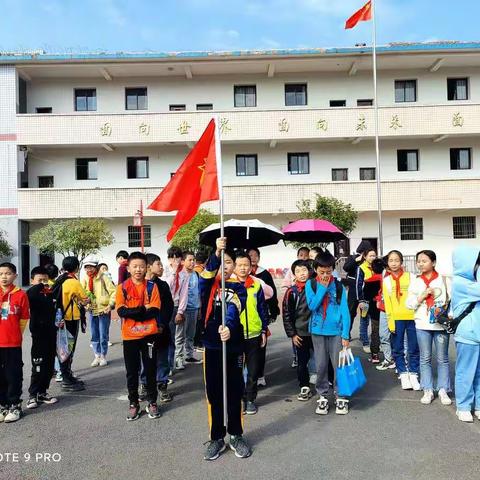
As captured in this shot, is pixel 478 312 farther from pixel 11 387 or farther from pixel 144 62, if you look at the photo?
pixel 144 62

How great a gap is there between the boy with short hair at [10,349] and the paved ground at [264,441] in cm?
20

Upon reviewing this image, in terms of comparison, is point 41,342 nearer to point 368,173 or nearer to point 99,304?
point 99,304

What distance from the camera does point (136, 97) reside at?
76.9 feet

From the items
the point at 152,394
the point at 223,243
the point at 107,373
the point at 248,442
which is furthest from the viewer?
the point at 107,373

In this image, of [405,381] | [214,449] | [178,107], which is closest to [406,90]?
[178,107]

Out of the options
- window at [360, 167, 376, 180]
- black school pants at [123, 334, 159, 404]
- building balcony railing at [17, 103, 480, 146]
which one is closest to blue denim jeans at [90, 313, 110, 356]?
black school pants at [123, 334, 159, 404]

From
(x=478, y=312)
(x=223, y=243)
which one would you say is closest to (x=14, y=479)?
(x=223, y=243)

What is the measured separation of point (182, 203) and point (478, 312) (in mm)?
3115

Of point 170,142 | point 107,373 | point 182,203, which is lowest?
point 107,373

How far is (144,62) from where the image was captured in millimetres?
21688

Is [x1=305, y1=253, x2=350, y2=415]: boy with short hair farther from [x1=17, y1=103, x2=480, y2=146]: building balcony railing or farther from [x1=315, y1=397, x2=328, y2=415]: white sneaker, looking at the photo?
[x1=17, y1=103, x2=480, y2=146]: building balcony railing

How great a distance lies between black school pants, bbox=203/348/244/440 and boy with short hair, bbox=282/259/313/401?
1.49 m

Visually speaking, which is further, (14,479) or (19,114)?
(19,114)

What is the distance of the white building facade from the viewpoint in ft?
70.8
